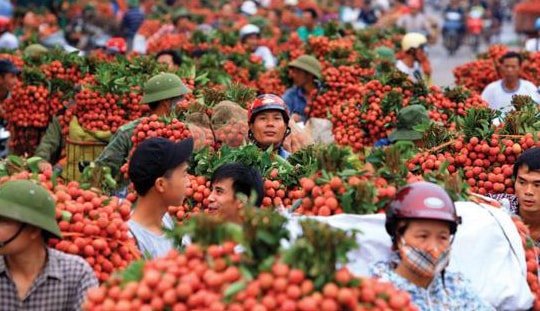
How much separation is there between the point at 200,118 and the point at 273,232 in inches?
165

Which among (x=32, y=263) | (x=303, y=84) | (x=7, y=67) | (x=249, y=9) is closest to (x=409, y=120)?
(x=303, y=84)

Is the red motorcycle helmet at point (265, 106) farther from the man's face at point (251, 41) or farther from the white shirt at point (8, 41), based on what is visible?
the white shirt at point (8, 41)

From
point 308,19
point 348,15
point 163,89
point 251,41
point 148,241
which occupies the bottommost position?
point 148,241

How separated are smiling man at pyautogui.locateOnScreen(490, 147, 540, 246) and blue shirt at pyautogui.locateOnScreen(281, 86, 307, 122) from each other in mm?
5256

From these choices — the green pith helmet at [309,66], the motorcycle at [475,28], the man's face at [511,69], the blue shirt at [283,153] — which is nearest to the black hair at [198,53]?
the green pith helmet at [309,66]

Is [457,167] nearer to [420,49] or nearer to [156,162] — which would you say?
[156,162]

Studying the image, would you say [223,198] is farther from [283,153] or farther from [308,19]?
[308,19]

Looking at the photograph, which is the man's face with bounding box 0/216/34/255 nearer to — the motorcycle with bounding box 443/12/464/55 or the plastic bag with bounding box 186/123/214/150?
the plastic bag with bounding box 186/123/214/150

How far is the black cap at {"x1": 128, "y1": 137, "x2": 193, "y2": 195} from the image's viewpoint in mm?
5355

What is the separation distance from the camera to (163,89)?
338 inches

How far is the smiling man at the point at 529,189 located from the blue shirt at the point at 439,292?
1.46 m

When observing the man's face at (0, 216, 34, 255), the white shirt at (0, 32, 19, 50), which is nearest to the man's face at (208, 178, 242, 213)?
the man's face at (0, 216, 34, 255)

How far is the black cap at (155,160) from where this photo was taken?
17.6 feet

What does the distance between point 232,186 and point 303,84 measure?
5819 mm
